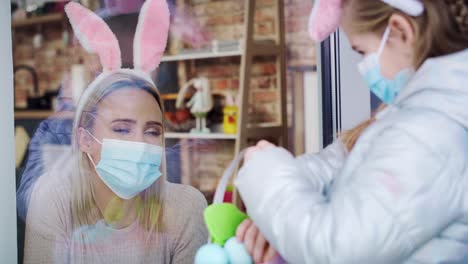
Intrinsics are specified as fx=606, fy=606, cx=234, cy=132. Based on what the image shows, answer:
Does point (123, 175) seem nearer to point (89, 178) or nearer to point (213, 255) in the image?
point (89, 178)

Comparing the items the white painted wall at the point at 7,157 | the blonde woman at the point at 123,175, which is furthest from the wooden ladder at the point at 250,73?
the white painted wall at the point at 7,157

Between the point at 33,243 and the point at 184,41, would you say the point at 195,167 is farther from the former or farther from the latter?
the point at 33,243

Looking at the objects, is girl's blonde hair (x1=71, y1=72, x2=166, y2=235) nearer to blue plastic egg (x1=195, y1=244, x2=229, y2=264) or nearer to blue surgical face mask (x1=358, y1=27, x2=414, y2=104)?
blue plastic egg (x1=195, y1=244, x2=229, y2=264)

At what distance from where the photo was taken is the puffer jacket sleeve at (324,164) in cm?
147

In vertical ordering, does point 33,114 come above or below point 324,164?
above

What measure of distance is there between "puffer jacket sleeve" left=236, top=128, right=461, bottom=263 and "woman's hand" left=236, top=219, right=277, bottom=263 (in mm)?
138

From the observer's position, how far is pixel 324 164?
153cm

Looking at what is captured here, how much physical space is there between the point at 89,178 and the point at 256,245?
748 mm

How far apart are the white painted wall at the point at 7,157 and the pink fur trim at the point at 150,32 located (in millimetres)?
561

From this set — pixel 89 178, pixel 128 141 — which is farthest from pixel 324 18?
pixel 89 178

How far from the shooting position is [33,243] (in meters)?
2.12

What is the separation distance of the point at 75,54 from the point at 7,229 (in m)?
0.72

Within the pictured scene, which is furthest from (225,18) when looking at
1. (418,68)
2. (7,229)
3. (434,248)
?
(7,229)

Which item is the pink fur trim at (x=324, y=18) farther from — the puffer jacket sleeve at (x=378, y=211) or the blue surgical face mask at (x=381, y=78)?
the puffer jacket sleeve at (x=378, y=211)
